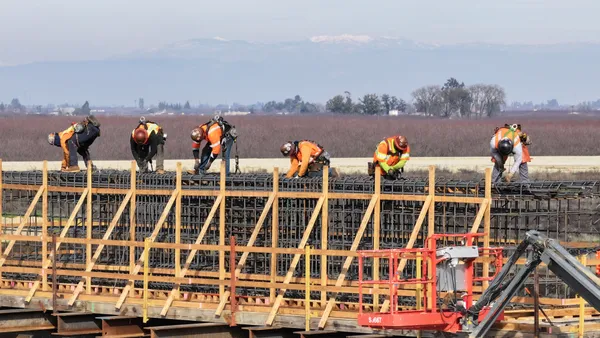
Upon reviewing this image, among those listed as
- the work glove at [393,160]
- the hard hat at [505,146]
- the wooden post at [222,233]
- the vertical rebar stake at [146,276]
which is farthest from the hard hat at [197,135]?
the hard hat at [505,146]

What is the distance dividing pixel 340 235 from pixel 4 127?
2865 inches

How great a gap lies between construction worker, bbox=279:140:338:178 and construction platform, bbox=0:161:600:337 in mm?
1175

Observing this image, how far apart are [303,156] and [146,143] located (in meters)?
4.47

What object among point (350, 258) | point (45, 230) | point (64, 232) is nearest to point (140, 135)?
point (45, 230)

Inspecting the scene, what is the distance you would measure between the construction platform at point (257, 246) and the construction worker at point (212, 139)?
81.3 inches

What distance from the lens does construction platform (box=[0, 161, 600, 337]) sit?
21.9m

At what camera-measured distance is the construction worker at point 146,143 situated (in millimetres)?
28797

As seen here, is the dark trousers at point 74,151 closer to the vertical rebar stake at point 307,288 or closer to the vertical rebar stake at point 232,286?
the vertical rebar stake at point 232,286

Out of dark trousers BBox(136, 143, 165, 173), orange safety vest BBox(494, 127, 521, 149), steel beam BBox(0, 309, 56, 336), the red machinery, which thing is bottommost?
steel beam BBox(0, 309, 56, 336)

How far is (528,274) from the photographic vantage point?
64.2 ft

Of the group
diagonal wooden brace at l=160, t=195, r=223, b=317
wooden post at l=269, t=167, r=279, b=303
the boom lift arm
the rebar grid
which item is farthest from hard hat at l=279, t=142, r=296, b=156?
the boom lift arm

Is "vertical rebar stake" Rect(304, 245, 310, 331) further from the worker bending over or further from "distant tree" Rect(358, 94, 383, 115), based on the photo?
"distant tree" Rect(358, 94, 383, 115)

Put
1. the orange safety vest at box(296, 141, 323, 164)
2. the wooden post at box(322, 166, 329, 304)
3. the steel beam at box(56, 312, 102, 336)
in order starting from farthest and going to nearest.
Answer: the orange safety vest at box(296, 141, 323, 164), the steel beam at box(56, 312, 102, 336), the wooden post at box(322, 166, 329, 304)

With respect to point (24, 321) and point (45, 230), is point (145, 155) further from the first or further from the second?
point (24, 321)
